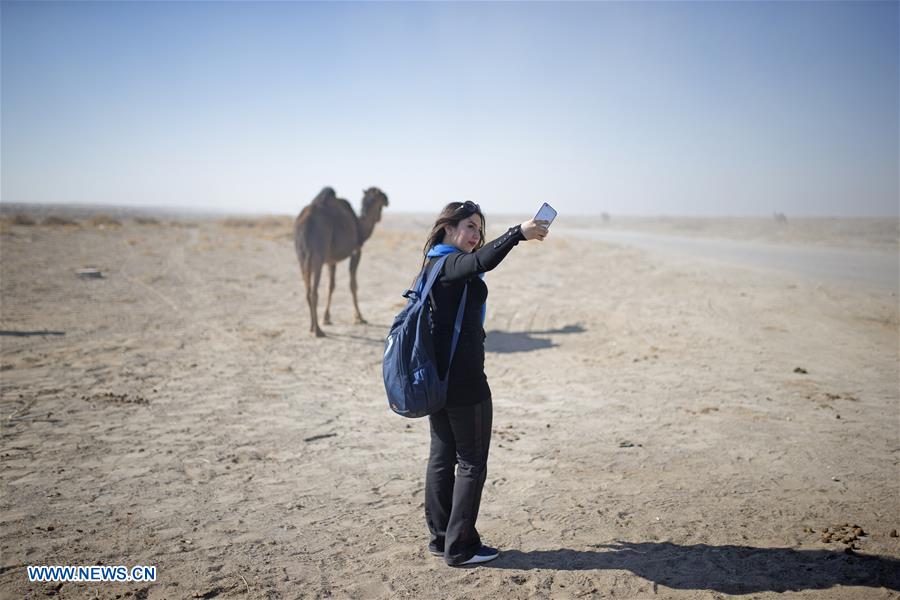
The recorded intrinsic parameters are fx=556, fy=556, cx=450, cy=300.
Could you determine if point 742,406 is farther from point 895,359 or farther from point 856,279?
point 856,279

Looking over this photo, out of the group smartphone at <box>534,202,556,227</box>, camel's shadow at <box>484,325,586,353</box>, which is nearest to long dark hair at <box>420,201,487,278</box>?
smartphone at <box>534,202,556,227</box>

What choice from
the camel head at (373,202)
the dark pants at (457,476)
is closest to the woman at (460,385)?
the dark pants at (457,476)

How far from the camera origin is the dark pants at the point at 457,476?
301 centimetres

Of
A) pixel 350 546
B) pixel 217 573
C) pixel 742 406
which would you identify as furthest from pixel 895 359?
pixel 217 573

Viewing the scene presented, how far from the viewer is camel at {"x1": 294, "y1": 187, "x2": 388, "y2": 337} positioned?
9688mm

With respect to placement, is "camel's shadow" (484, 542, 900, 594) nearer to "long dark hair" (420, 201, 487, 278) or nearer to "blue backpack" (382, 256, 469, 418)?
"blue backpack" (382, 256, 469, 418)

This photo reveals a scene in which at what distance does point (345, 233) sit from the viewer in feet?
34.9

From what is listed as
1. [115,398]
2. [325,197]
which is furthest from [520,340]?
[115,398]

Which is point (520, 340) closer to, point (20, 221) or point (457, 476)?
point (457, 476)

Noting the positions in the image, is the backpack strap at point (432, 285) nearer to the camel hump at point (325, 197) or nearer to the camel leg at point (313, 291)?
the camel leg at point (313, 291)

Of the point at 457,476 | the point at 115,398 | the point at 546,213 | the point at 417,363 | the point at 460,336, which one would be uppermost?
the point at 546,213

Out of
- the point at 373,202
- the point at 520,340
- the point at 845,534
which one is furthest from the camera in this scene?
the point at 373,202

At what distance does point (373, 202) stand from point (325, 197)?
1.47 meters

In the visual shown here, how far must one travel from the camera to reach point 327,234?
10031 mm
